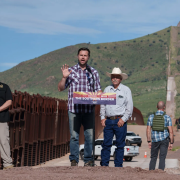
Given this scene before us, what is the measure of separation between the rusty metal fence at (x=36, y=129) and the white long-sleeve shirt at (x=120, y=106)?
428 centimetres

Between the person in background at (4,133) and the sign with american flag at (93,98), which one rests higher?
the sign with american flag at (93,98)

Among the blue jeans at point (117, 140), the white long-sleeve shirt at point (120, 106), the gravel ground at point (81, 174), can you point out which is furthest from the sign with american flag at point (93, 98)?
the gravel ground at point (81, 174)

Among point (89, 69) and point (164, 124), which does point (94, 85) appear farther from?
point (164, 124)

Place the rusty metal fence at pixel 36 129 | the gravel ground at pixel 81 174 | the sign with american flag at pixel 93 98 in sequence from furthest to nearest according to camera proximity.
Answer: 1. the rusty metal fence at pixel 36 129
2. the sign with american flag at pixel 93 98
3. the gravel ground at pixel 81 174

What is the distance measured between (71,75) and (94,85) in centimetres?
49

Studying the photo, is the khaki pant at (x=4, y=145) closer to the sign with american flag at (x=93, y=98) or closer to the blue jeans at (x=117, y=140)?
the sign with american flag at (x=93, y=98)

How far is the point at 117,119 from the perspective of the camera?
9.33 m

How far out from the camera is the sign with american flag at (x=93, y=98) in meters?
8.78

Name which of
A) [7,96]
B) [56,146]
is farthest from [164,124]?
[56,146]

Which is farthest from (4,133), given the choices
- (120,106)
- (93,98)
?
(120,106)

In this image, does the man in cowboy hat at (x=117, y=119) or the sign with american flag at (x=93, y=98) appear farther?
the man in cowboy hat at (x=117, y=119)

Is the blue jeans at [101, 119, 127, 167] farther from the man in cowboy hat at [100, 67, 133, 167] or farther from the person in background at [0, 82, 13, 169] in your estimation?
the person in background at [0, 82, 13, 169]

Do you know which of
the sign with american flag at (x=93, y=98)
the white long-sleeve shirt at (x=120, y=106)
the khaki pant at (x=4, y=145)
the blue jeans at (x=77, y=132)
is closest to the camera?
the sign with american flag at (x=93, y=98)

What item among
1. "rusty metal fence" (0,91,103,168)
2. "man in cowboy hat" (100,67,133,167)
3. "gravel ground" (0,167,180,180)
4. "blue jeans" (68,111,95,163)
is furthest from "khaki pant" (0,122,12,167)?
A: "rusty metal fence" (0,91,103,168)
